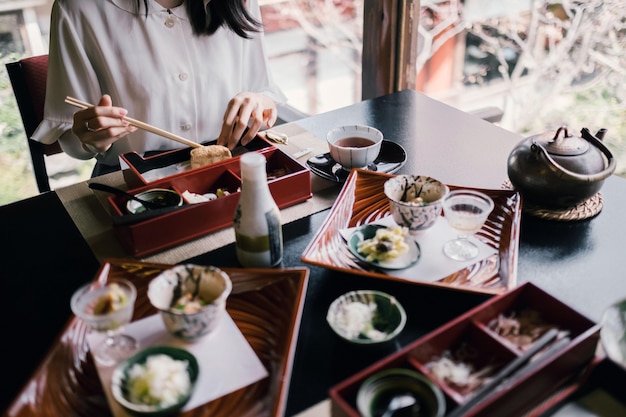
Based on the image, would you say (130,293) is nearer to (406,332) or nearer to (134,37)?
(406,332)

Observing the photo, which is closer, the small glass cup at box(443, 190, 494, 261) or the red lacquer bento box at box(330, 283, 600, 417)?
the red lacquer bento box at box(330, 283, 600, 417)

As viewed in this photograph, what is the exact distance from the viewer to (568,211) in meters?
1.27

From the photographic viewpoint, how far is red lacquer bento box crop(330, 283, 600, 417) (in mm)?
772

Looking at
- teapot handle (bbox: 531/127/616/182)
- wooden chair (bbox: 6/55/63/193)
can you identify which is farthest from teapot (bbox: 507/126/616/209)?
wooden chair (bbox: 6/55/63/193)

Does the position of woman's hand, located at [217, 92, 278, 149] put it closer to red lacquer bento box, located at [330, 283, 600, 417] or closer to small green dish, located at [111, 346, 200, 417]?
small green dish, located at [111, 346, 200, 417]

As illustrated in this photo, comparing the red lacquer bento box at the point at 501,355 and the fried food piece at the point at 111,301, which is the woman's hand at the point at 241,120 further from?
the red lacquer bento box at the point at 501,355

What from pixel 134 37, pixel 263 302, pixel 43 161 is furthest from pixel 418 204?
pixel 43 161

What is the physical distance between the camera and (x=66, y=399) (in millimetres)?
837

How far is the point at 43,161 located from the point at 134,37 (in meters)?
0.59

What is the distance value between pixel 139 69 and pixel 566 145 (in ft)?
4.24

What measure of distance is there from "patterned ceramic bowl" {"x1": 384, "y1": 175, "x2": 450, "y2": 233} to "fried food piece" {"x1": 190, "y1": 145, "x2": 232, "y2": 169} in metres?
0.47

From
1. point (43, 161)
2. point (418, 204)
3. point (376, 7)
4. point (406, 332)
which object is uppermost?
point (376, 7)

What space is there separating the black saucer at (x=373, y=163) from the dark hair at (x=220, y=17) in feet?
1.90

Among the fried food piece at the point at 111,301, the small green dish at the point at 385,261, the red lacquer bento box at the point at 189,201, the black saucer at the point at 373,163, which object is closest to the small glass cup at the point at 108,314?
the fried food piece at the point at 111,301
